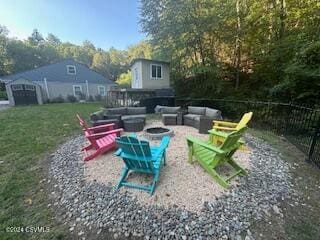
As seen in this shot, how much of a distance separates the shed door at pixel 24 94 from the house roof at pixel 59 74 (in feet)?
4.20

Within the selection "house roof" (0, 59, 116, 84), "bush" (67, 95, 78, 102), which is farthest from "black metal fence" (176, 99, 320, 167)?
"house roof" (0, 59, 116, 84)

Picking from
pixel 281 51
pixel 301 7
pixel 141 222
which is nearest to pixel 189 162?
pixel 141 222

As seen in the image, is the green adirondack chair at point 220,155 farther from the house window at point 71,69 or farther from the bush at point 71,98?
the house window at point 71,69

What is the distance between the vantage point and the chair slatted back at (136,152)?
2730 millimetres

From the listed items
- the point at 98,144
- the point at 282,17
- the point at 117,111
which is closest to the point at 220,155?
the point at 98,144

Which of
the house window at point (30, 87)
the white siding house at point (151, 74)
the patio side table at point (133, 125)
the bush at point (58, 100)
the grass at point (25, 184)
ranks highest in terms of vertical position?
the white siding house at point (151, 74)

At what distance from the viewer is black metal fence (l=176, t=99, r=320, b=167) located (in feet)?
14.1

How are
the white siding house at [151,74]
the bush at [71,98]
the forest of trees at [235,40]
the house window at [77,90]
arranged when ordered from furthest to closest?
the house window at [77,90]
the bush at [71,98]
the white siding house at [151,74]
the forest of trees at [235,40]

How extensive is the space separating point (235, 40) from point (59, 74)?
18.3 meters

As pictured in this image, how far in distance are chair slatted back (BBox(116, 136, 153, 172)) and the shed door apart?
19.9 m

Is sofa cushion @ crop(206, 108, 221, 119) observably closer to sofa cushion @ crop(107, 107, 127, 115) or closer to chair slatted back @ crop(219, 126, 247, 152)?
chair slatted back @ crop(219, 126, 247, 152)

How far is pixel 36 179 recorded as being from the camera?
→ 3.49m

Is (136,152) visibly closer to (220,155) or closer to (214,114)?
(220,155)

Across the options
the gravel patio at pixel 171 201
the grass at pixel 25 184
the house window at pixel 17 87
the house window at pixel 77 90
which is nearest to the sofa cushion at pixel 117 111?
the grass at pixel 25 184
